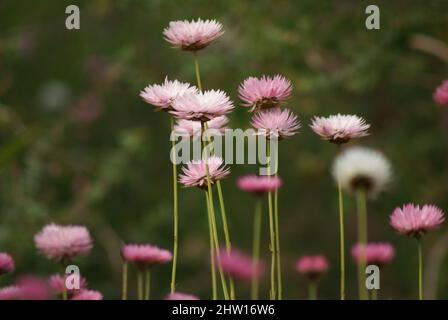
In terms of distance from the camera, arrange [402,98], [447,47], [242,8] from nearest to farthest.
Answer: [242,8], [447,47], [402,98]

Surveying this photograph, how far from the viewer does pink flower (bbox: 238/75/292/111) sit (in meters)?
1.10

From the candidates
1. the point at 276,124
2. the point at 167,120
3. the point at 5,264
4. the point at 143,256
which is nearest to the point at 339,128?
the point at 276,124

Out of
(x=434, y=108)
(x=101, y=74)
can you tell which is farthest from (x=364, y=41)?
(x=101, y=74)

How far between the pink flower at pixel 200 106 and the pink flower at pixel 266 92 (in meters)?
0.04

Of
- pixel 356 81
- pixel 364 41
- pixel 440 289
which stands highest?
pixel 364 41

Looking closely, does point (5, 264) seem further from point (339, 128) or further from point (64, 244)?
point (339, 128)

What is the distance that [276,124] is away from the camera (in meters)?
1.09

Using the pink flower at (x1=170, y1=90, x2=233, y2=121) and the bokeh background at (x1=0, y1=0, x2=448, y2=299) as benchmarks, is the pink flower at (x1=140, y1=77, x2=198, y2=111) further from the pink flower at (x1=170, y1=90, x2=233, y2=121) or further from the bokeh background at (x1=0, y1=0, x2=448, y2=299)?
the bokeh background at (x1=0, y1=0, x2=448, y2=299)

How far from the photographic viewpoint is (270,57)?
2549 mm

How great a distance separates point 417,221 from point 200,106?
1.02 ft

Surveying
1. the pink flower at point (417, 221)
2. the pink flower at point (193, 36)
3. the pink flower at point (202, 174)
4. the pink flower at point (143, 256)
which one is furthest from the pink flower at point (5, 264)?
the pink flower at point (417, 221)

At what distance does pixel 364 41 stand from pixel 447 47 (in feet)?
1.54

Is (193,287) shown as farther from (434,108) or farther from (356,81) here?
(356,81)

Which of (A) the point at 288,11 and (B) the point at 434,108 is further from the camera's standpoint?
(B) the point at 434,108
